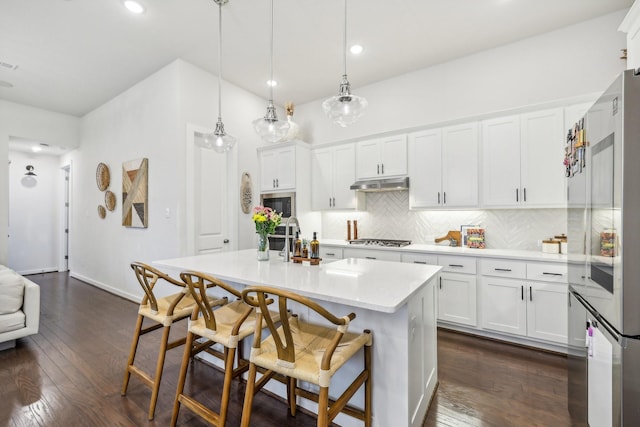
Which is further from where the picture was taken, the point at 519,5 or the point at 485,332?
the point at 485,332

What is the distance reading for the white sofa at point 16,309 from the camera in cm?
276

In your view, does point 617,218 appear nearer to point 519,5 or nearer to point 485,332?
point 485,332

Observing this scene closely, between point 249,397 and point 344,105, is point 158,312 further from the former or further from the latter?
point 344,105

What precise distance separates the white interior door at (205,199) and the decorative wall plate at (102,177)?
7.12 ft

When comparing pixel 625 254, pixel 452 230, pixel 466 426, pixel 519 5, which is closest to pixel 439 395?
pixel 466 426

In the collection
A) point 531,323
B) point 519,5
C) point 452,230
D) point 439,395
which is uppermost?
point 519,5

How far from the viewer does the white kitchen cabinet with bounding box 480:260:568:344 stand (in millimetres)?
2674

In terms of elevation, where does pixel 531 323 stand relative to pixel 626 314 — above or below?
below

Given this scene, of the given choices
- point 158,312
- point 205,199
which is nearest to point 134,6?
point 205,199

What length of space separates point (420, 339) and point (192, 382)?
5.76ft

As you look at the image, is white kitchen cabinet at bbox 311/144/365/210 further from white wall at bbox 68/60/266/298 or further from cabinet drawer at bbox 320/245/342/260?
white wall at bbox 68/60/266/298

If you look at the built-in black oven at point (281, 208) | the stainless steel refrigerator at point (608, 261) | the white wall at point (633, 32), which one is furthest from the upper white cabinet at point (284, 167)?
the white wall at point (633, 32)

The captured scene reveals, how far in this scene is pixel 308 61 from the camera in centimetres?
376

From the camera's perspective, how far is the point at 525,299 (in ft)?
9.21
